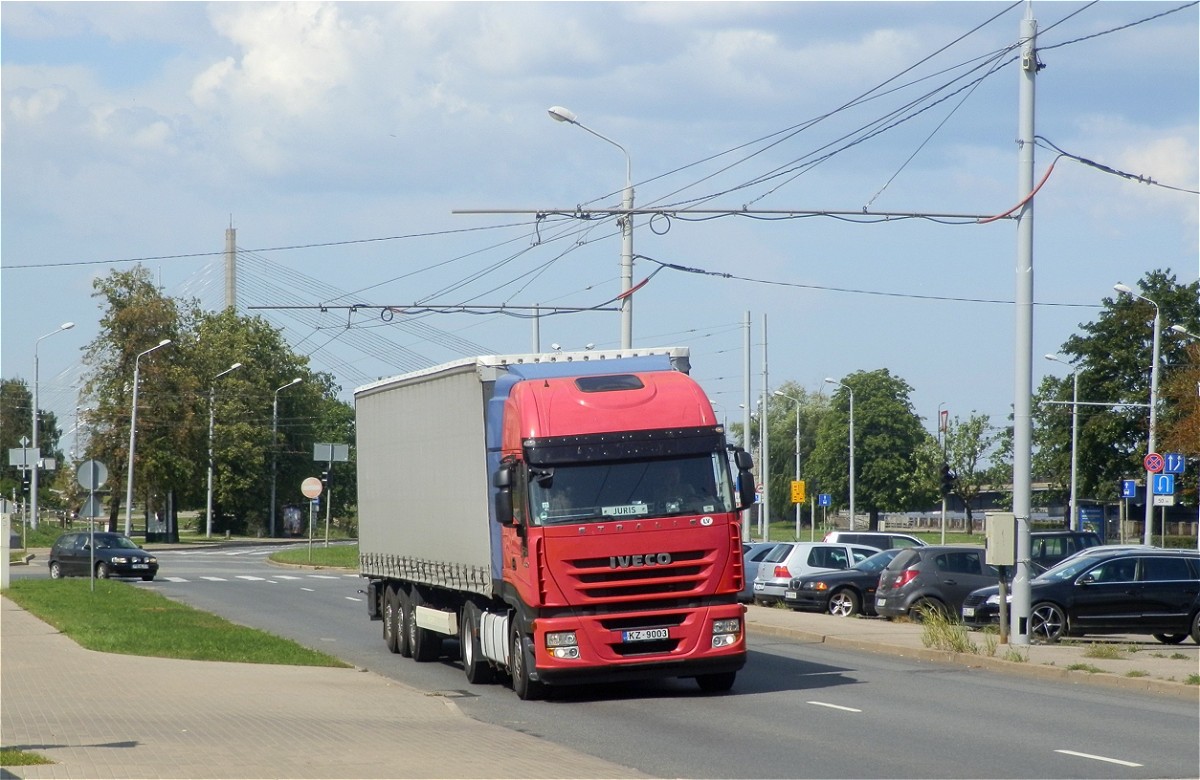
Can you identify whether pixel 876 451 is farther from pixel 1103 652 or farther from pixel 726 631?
pixel 726 631

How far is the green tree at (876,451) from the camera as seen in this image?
106188mm

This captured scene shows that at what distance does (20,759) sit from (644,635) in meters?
6.72

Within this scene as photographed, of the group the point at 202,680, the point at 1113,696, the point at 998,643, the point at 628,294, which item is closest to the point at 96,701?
the point at 202,680

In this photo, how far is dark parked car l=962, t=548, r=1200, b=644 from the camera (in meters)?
22.0

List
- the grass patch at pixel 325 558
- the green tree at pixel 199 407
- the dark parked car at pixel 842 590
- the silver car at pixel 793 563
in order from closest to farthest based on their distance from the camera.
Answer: the dark parked car at pixel 842 590
the silver car at pixel 793 563
the grass patch at pixel 325 558
the green tree at pixel 199 407

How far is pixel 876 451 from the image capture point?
107000 mm

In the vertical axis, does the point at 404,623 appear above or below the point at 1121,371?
below

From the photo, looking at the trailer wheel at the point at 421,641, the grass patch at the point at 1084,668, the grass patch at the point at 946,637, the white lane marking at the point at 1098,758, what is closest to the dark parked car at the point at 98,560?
the trailer wheel at the point at 421,641

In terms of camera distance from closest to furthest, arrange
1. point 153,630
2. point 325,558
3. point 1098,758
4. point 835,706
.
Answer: point 1098,758
point 835,706
point 153,630
point 325,558

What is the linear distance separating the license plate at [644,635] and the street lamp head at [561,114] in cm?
1662

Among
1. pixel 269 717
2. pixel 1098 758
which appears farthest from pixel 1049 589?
pixel 269 717

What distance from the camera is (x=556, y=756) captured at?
36.7ft

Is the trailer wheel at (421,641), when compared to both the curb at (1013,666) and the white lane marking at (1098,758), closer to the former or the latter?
the curb at (1013,666)

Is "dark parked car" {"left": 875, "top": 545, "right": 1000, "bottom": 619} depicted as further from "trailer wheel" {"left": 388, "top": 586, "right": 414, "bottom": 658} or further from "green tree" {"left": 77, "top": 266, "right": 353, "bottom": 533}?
"green tree" {"left": 77, "top": 266, "right": 353, "bottom": 533}
